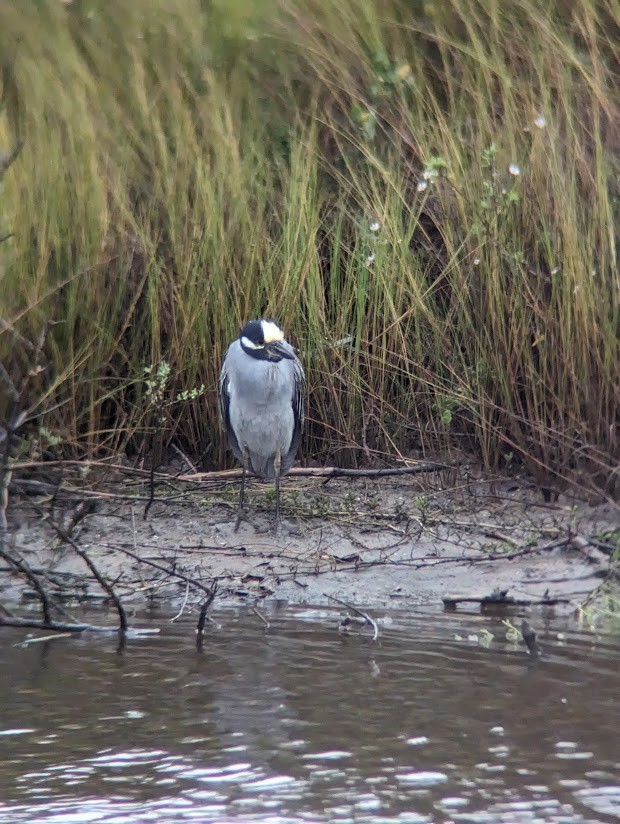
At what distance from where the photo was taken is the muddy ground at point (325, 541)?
4.79 meters

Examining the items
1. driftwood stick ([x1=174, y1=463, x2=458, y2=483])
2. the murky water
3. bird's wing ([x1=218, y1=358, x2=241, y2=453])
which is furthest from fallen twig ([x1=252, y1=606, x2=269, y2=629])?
bird's wing ([x1=218, y1=358, x2=241, y2=453])

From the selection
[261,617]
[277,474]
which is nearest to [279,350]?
[277,474]

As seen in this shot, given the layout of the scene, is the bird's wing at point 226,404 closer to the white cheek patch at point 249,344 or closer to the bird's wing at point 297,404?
the white cheek patch at point 249,344

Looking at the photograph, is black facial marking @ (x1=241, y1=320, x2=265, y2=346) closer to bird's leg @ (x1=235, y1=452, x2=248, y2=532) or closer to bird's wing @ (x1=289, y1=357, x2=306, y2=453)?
bird's wing @ (x1=289, y1=357, x2=306, y2=453)

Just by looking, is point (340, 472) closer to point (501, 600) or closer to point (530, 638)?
point (501, 600)

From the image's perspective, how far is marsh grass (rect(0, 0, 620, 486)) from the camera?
517cm

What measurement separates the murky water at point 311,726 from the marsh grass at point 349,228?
1302 mm

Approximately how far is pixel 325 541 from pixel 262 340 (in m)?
0.87

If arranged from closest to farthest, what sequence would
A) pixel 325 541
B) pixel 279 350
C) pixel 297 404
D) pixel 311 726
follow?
1. pixel 311 726
2. pixel 325 541
3. pixel 279 350
4. pixel 297 404

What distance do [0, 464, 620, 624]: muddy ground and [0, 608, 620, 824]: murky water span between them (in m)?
0.45

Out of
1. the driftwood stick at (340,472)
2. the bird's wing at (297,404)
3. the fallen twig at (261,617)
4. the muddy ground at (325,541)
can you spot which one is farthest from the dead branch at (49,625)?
the bird's wing at (297,404)

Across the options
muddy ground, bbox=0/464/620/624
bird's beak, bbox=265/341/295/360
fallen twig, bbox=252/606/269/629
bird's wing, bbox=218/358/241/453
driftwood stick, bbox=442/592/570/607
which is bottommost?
fallen twig, bbox=252/606/269/629

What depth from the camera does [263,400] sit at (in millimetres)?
5617

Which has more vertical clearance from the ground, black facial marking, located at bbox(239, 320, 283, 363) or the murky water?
black facial marking, located at bbox(239, 320, 283, 363)
